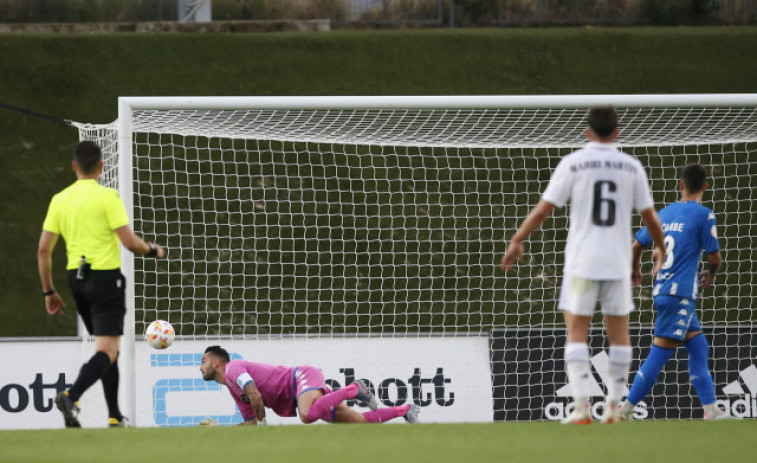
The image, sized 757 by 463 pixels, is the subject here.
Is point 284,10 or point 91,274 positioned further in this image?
point 284,10

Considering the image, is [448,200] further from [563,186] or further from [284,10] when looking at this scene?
[563,186]

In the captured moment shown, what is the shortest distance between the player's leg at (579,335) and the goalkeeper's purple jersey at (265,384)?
318 centimetres

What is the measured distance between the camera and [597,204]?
5.43m

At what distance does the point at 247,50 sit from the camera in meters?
13.9

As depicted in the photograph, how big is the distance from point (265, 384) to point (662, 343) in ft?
9.74

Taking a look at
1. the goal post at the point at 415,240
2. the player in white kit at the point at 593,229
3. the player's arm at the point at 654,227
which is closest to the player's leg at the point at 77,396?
the player in white kit at the point at 593,229

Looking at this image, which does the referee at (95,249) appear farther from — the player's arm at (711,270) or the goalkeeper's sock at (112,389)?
the player's arm at (711,270)

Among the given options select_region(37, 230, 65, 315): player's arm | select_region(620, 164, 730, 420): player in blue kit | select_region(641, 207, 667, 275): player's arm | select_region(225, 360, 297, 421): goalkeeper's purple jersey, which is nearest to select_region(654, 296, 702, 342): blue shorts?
select_region(620, 164, 730, 420): player in blue kit

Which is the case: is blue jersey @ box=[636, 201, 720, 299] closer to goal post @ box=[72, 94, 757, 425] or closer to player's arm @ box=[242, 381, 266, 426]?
goal post @ box=[72, 94, 757, 425]

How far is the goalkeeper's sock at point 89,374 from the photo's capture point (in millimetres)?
6242

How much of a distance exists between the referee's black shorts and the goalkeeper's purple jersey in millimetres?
1779

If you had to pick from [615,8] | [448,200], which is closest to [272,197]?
[448,200]

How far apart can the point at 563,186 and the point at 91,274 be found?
9.12 feet

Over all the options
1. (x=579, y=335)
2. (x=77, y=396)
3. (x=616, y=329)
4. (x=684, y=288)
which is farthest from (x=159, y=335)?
(x=684, y=288)
